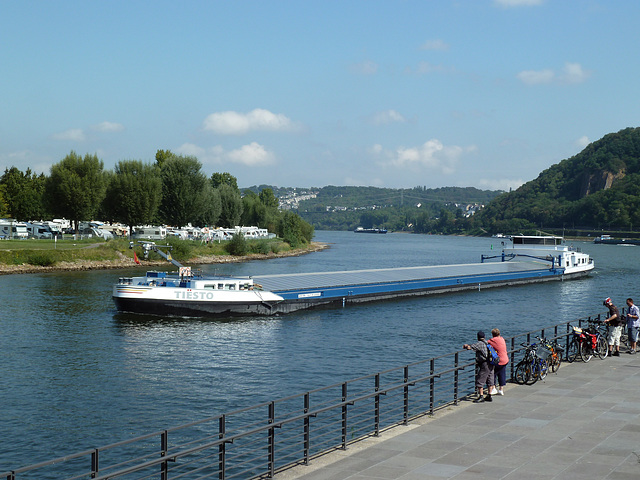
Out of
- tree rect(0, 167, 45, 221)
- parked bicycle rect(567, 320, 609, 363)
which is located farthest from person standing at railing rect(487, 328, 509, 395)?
tree rect(0, 167, 45, 221)

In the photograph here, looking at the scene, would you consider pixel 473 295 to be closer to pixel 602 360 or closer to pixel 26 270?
pixel 602 360

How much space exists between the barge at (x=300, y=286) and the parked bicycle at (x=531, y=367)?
3146cm

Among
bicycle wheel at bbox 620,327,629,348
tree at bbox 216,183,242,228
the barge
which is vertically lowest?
the barge

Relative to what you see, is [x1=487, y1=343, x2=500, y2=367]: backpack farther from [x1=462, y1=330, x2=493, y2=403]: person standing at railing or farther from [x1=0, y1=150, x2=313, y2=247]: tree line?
[x1=0, y1=150, x2=313, y2=247]: tree line

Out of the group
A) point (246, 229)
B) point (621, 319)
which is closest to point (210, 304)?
Result: point (621, 319)

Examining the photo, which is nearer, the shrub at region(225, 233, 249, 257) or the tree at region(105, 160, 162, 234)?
the tree at region(105, 160, 162, 234)

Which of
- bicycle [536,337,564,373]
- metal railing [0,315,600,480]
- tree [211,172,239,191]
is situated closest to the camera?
metal railing [0,315,600,480]

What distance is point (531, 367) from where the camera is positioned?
20.5 m

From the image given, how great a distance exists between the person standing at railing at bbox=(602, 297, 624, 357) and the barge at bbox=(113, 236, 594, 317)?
96.6ft

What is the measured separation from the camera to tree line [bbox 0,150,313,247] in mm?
107875

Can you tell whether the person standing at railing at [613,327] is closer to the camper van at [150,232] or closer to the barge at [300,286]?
the barge at [300,286]

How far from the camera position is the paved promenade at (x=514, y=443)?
1255 cm

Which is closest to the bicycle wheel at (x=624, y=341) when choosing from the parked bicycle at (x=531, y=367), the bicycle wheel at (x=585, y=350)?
the bicycle wheel at (x=585, y=350)

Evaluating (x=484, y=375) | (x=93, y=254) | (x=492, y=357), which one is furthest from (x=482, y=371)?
(x=93, y=254)
